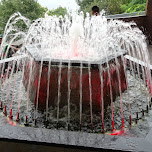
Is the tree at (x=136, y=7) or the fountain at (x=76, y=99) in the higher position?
the tree at (x=136, y=7)

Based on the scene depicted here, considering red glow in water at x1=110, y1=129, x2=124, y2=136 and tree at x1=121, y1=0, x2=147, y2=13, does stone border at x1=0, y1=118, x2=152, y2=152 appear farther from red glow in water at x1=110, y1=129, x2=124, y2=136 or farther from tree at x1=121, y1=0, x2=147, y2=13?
tree at x1=121, y1=0, x2=147, y2=13

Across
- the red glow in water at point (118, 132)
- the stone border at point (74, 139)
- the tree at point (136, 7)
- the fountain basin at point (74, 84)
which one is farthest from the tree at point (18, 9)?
the stone border at point (74, 139)

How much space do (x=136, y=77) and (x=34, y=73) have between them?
2944 mm

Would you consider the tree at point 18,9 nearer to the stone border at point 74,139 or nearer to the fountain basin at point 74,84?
the fountain basin at point 74,84

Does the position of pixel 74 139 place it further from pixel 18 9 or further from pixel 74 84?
pixel 18 9

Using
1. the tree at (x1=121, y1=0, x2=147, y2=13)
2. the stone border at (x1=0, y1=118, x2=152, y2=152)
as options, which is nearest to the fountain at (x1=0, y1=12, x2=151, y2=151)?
the stone border at (x1=0, y1=118, x2=152, y2=152)

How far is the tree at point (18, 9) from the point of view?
18547 millimetres

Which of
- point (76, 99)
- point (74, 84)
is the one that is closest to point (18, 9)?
point (74, 84)

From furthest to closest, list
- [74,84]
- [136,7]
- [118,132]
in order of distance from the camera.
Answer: [136,7]
[74,84]
[118,132]

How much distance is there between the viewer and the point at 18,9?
61.2 ft

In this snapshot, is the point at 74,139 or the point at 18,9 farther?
the point at 18,9

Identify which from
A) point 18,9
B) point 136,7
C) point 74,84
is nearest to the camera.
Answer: point 74,84

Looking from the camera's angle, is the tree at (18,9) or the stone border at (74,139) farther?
the tree at (18,9)

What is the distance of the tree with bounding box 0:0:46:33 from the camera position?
1855cm
